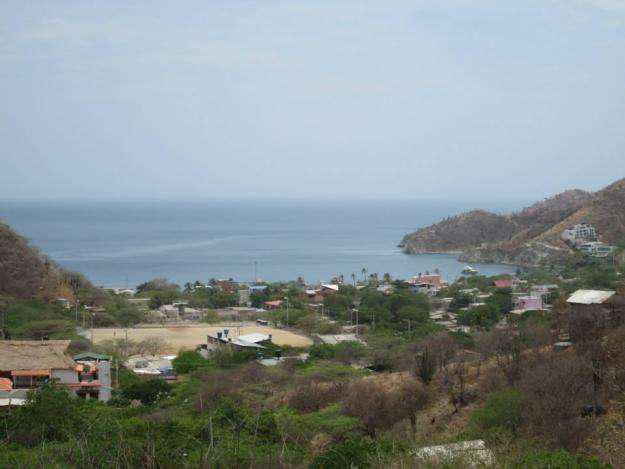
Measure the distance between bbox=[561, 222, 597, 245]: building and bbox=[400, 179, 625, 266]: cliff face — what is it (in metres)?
0.49

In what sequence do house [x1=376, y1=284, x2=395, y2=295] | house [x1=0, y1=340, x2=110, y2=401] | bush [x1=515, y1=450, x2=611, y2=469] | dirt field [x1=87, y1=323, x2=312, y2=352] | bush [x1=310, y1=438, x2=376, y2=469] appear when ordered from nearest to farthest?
bush [x1=515, y1=450, x2=611, y2=469] < bush [x1=310, y1=438, x2=376, y2=469] < house [x1=0, y1=340, x2=110, y2=401] < dirt field [x1=87, y1=323, x2=312, y2=352] < house [x1=376, y1=284, x2=395, y2=295]

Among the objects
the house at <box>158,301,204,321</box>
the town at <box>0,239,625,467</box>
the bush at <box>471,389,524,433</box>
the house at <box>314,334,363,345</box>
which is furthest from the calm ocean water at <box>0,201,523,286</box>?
the bush at <box>471,389,524,433</box>

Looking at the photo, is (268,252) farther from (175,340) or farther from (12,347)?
(12,347)

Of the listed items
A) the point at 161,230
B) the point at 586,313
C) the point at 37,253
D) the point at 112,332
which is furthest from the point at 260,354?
the point at 161,230

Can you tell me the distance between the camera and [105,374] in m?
14.4

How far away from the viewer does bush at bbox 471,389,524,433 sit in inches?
350

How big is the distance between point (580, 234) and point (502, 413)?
43.0 metres

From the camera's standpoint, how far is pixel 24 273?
1089 inches

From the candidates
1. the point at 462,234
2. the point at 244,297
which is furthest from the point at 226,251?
the point at 244,297

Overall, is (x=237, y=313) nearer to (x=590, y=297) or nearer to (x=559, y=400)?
(x=590, y=297)

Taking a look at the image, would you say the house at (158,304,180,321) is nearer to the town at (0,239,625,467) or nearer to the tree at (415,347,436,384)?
the town at (0,239,625,467)

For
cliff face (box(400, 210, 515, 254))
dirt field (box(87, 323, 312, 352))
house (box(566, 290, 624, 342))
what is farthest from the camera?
cliff face (box(400, 210, 515, 254))

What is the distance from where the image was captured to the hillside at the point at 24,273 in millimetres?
27156

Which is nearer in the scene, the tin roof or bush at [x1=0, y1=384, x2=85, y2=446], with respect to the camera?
bush at [x1=0, y1=384, x2=85, y2=446]
